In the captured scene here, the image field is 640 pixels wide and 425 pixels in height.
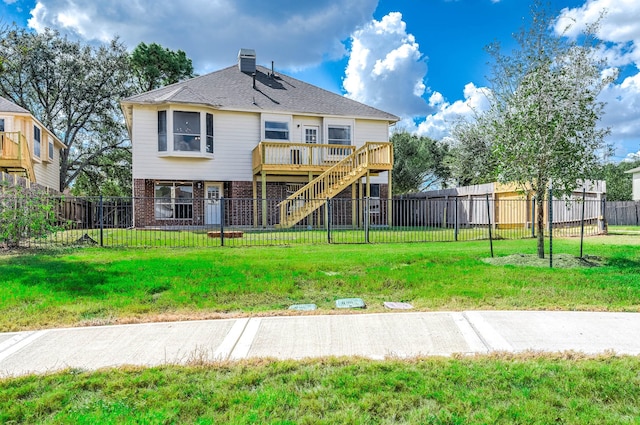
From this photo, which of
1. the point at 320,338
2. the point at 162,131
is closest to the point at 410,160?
the point at 162,131

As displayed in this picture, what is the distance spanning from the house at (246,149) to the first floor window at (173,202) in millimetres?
47

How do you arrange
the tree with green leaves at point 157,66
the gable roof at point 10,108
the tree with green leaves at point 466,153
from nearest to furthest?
the gable roof at point 10,108 → the tree with green leaves at point 466,153 → the tree with green leaves at point 157,66

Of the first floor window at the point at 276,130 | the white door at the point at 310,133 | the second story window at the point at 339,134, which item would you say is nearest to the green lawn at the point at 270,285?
the first floor window at the point at 276,130

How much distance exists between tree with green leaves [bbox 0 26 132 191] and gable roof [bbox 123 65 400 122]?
12032mm

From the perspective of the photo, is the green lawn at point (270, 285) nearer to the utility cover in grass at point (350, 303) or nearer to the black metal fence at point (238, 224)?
the utility cover in grass at point (350, 303)

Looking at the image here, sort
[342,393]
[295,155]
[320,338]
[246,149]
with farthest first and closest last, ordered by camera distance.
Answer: [246,149]
[295,155]
[320,338]
[342,393]

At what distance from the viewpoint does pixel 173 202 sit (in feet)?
69.5

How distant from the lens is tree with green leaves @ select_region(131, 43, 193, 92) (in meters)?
33.9

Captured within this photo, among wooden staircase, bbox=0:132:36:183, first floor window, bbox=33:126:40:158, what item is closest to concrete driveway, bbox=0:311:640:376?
wooden staircase, bbox=0:132:36:183

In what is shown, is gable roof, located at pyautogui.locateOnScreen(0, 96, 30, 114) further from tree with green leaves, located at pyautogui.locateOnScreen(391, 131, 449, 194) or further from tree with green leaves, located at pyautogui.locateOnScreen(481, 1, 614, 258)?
tree with green leaves, located at pyautogui.locateOnScreen(391, 131, 449, 194)

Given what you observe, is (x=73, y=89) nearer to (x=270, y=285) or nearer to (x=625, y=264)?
(x=270, y=285)

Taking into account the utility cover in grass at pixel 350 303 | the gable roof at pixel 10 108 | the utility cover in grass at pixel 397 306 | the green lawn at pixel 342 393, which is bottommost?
the green lawn at pixel 342 393

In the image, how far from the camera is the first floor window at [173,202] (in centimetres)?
2116

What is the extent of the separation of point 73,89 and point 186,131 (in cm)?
1646
